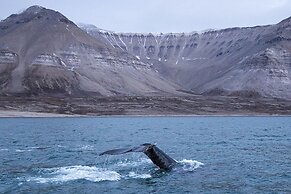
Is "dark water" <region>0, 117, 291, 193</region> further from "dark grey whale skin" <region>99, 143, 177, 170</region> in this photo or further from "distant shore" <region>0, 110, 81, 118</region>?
"distant shore" <region>0, 110, 81, 118</region>

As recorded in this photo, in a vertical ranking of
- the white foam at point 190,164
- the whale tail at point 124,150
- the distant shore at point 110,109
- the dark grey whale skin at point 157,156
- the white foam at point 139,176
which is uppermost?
the whale tail at point 124,150

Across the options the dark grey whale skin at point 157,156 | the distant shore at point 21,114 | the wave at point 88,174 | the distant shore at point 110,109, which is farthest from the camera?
the distant shore at point 110,109

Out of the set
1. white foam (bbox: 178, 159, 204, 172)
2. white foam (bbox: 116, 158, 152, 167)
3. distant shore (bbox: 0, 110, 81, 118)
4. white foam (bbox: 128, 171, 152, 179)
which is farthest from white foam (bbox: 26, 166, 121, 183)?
distant shore (bbox: 0, 110, 81, 118)

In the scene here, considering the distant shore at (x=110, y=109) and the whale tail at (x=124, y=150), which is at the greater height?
the whale tail at (x=124, y=150)

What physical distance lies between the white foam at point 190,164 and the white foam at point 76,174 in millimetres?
5704

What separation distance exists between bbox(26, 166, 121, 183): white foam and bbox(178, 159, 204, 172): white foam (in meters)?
5.70

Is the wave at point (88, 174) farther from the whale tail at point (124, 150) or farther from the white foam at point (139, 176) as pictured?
the whale tail at point (124, 150)

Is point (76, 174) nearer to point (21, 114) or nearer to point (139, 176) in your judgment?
point (139, 176)

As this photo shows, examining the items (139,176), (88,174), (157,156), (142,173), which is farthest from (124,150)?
(142,173)

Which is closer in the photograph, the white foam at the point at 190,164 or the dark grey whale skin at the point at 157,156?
the dark grey whale skin at the point at 157,156

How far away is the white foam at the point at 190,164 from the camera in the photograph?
3603 centimetres

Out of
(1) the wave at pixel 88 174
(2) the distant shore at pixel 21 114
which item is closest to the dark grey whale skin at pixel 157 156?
(1) the wave at pixel 88 174

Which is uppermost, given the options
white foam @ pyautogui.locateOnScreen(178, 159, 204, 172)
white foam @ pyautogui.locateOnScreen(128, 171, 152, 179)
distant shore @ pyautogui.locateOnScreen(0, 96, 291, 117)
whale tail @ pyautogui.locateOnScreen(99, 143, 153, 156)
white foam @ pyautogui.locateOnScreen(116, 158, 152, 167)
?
whale tail @ pyautogui.locateOnScreen(99, 143, 153, 156)

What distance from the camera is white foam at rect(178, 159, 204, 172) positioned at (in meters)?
36.0
